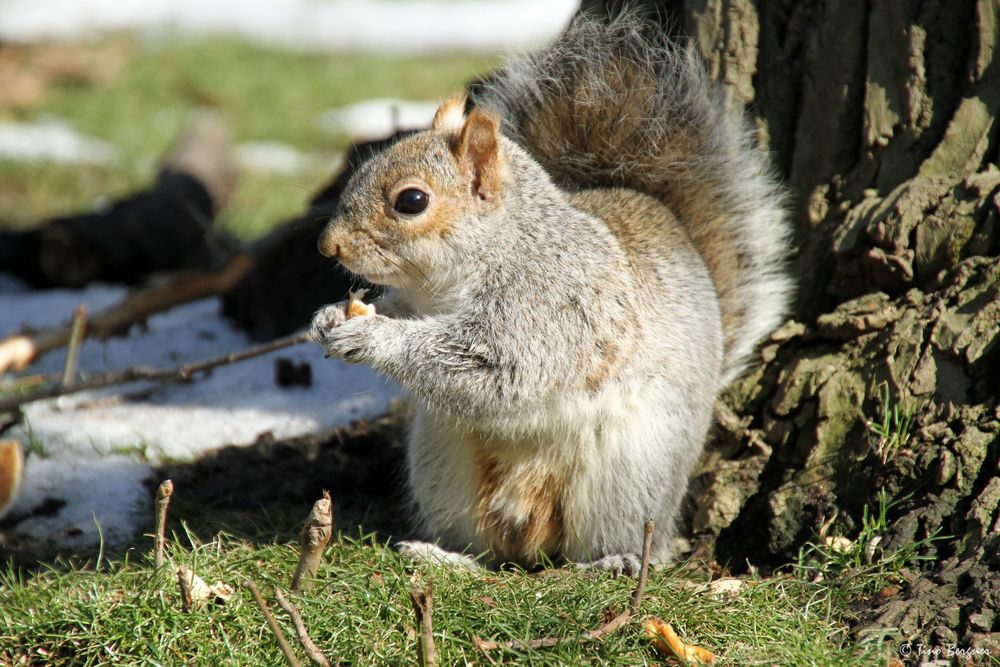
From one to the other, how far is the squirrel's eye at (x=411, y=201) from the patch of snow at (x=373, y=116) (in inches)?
136

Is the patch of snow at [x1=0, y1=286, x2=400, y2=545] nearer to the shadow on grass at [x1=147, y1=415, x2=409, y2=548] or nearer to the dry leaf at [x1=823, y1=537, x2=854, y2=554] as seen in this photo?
the shadow on grass at [x1=147, y1=415, x2=409, y2=548]

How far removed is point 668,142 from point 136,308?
180 centimetres

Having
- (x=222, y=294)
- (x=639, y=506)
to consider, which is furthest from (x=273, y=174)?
(x=639, y=506)

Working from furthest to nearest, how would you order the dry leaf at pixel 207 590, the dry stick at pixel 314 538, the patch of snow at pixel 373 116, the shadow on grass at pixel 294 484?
the patch of snow at pixel 373 116 → the shadow on grass at pixel 294 484 → the dry leaf at pixel 207 590 → the dry stick at pixel 314 538

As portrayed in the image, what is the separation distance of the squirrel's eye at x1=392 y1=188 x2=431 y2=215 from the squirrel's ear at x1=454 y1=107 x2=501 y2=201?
0.10 meters

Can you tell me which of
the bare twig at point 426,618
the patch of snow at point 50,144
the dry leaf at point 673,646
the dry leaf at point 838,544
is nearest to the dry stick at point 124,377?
the bare twig at point 426,618

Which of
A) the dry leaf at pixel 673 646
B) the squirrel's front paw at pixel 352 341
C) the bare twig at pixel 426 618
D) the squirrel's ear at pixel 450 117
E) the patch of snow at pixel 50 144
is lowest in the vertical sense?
the dry leaf at pixel 673 646

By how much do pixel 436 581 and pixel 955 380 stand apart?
101 centimetres

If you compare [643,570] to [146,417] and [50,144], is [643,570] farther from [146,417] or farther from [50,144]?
[50,144]

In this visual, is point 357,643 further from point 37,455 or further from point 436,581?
point 37,455

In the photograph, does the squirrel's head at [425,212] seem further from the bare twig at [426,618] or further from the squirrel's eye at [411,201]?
the bare twig at [426,618]

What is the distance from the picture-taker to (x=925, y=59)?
205cm

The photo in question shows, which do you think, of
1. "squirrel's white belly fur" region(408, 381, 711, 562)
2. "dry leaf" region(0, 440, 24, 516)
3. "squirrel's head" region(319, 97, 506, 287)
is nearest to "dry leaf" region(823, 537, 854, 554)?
"squirrel's white belly fur" region(408, 381, 711, 562)

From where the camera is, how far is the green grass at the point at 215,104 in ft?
15.6
